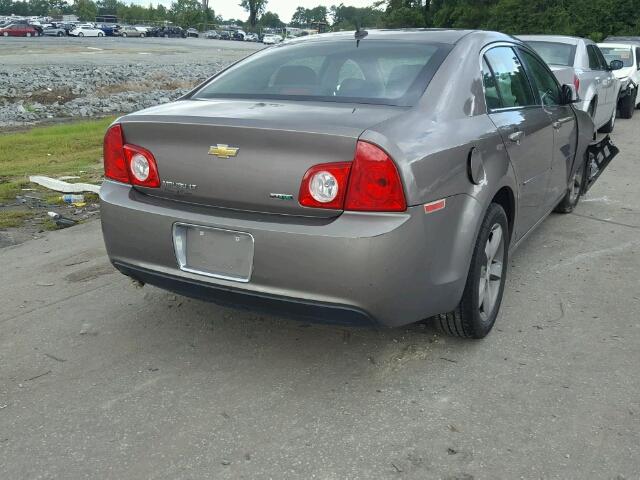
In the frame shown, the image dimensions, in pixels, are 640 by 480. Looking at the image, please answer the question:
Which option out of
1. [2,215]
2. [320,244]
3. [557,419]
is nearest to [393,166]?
[320,244]

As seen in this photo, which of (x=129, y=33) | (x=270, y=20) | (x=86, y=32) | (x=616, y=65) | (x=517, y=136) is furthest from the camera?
(x=270, y=20)

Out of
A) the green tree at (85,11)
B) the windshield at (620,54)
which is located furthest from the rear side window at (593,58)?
the green tree at (85,11)

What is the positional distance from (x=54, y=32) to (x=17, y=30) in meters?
5.42

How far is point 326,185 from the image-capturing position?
10.0 ft

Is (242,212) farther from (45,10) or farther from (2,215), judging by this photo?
(45,10)

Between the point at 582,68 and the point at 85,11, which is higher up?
the point at 582,68

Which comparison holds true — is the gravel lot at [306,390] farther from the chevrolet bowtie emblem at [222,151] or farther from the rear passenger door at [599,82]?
the rear passenger door at [599,82]

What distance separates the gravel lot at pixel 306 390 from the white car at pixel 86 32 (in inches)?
2983

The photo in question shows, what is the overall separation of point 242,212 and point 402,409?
3.80ft

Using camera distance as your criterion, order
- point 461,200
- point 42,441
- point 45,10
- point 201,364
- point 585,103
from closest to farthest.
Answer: point 42,441, point 461,200, point 201,364, point 585,103, point 45,10

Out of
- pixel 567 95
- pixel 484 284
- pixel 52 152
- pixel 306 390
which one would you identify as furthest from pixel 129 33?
pixel 306 390

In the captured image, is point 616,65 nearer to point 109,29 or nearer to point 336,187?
point 336,187

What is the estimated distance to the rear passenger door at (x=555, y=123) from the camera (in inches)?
199

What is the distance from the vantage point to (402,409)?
3.16 meters
